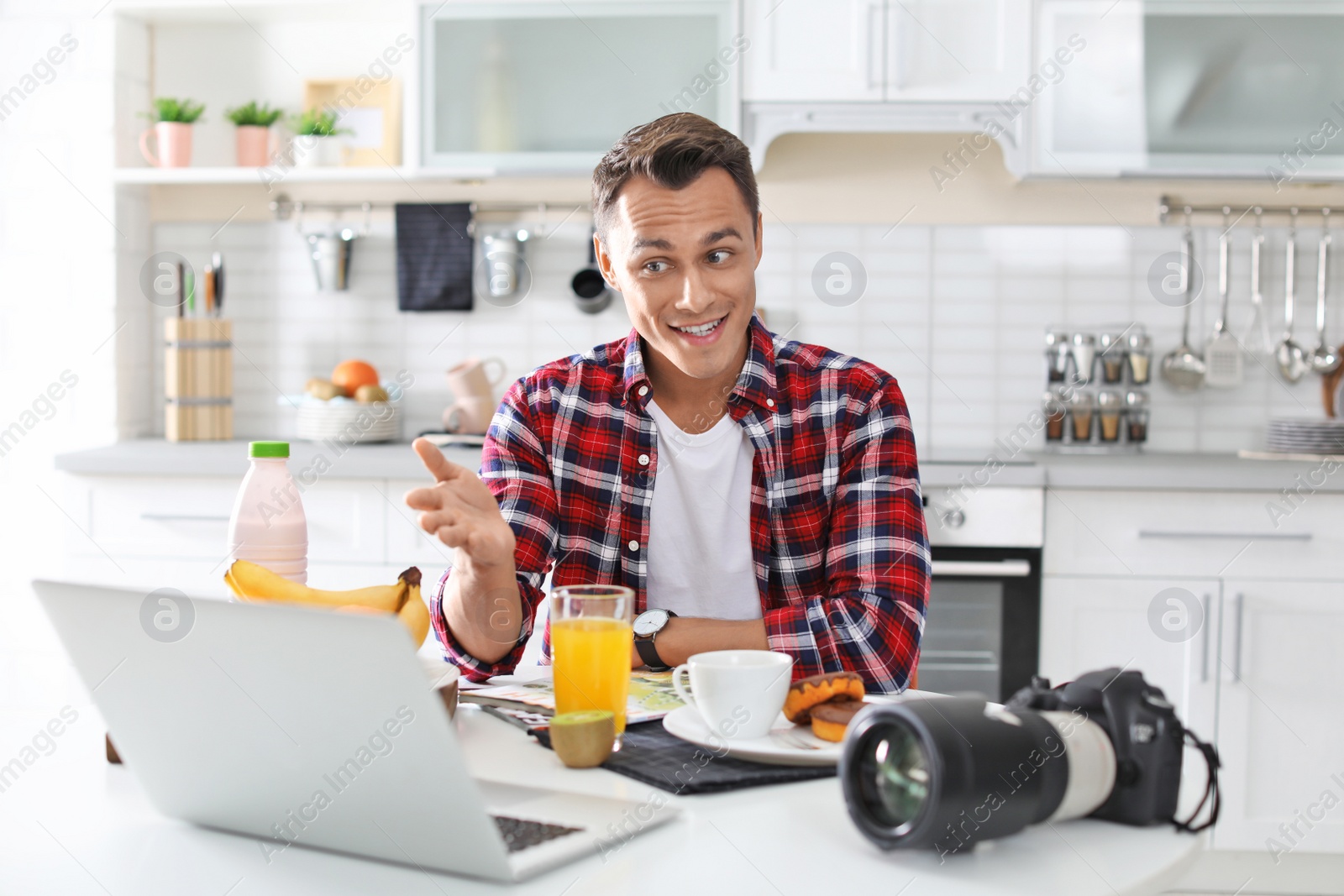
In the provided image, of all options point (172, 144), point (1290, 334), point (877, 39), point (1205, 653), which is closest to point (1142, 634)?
point (1205, 653)

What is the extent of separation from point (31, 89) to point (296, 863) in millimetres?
2788

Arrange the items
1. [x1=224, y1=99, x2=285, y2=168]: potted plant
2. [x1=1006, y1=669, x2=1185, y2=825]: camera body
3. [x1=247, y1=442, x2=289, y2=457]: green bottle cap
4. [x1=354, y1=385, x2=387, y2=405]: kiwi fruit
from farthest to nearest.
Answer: [x1=224, y1=99, x2=285, y2=168]: potted plant, [x1=354, y1=385, x2=387, y2=405]: kiwi fruit, [x1=247, y1=442, x2=289, y2=457]: green bottle cap, [x1=1006, y1=669, x2=1185, y2=825]: camera body

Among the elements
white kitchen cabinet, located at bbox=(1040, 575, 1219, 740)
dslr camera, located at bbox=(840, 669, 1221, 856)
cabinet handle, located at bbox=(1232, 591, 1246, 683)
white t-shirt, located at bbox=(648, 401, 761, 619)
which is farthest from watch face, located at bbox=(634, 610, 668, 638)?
cabinet handle, located at bbox=(1232, 591, 1246, 683)

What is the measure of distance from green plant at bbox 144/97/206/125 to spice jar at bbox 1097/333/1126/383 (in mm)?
2255

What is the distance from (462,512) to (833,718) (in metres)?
0.40

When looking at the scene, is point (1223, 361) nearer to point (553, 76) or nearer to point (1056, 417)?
point (1056, 417)

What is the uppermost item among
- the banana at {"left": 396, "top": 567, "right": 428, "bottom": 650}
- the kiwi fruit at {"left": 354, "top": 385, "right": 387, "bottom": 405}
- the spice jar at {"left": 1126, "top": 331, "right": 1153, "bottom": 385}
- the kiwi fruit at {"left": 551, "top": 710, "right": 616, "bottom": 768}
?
the spice jar at {"left": 1126, "top": 331, "right": 1153, "bottom": 385}

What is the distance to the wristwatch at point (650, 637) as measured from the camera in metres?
1.33

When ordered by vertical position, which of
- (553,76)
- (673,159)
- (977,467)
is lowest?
(977,467)

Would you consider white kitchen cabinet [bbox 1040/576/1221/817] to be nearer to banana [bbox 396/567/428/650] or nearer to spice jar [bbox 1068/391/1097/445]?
spice jar [bbox 1068/391/1097/445]

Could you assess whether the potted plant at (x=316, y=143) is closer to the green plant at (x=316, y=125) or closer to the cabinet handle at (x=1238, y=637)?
the green plant at (x=316, y=125)

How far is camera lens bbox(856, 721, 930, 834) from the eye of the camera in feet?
2.46

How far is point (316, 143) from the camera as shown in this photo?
292 centimetres

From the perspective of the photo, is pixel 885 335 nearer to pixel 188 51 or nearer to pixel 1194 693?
pixel 1194 693
